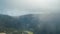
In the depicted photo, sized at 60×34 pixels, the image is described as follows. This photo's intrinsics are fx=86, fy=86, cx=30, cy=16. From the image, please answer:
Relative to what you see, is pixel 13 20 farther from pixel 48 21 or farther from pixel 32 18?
pixel 48 21

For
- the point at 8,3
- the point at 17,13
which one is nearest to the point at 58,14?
the point at 17,13

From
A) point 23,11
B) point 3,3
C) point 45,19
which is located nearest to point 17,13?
point 23,11

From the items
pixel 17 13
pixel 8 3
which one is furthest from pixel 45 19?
pixel 8 3

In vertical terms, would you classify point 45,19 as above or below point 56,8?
below

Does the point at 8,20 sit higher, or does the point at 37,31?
the point at 8,20

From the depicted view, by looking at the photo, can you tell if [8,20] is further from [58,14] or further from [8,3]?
[58,14]

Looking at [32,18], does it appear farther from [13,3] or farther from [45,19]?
[13,3]

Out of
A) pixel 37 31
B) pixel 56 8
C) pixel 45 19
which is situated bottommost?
pixel 37 31
